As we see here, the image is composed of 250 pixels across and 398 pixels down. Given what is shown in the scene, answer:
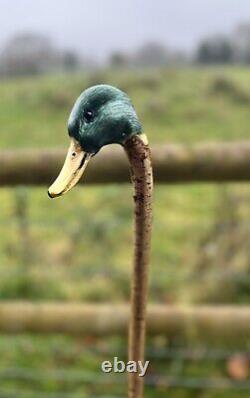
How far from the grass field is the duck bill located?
0.97 meters

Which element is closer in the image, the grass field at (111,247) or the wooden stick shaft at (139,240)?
the wooden stick shaft at (139,240)

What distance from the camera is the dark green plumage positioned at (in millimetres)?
401

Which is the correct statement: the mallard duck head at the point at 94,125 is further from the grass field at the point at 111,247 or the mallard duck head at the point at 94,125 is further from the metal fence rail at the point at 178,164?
the grass field at the point at 111,247

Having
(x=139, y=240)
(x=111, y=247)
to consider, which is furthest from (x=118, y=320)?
(x=111, y=247)

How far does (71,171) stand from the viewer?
0.41 m

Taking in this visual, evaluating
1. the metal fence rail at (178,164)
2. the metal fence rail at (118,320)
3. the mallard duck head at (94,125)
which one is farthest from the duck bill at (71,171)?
the metal fence rail at (118,320)

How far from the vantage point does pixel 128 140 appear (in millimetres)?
411

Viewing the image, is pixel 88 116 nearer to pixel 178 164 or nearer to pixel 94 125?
pixel 94 125

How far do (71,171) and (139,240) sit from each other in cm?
8

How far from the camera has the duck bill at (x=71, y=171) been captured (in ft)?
1.30

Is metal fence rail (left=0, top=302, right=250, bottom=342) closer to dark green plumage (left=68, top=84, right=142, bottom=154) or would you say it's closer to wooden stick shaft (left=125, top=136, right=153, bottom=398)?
→ wooden stick shaft (left=125, top=136, right=153, bottom=398)

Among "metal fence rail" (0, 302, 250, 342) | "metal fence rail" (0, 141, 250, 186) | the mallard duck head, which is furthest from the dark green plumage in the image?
"metal fence rail" (0, 302, 250, 342)

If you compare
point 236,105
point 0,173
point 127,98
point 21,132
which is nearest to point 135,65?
point 236,105

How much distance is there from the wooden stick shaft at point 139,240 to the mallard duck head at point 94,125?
0.01 meters
